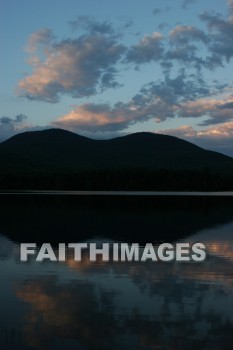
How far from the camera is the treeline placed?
14150 cm

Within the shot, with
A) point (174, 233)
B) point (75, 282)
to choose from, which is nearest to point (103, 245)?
point (174, 233)

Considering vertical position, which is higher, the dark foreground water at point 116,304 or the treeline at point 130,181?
the treeline at point 130,181

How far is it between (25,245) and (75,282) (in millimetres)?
10427

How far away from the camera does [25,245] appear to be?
28062mm

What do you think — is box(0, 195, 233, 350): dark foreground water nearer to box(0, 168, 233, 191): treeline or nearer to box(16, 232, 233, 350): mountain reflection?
box(16, 232, 233, 350): mountain reflection

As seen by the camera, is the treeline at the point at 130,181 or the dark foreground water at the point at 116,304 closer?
the dark foreground water at the point at 116,304

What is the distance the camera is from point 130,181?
467 feet

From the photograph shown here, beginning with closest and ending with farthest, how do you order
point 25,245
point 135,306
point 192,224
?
point 135,306 < point 25,245 < point 192,224

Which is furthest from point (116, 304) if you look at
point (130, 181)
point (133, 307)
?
point (130, 181)

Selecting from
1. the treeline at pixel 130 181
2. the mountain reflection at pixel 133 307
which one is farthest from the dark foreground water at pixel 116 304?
the treeline at pixel 130 181

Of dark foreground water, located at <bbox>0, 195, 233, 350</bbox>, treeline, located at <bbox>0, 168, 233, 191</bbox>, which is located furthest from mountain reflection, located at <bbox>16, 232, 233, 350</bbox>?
treeline, located at <bbox>0, 168, 233, 191</bbox>

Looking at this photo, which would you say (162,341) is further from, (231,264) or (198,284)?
(231,264)

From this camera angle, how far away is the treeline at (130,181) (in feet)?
464

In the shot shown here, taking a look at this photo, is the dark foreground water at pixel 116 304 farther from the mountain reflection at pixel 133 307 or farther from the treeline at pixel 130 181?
the treeline at pixel 130 181
